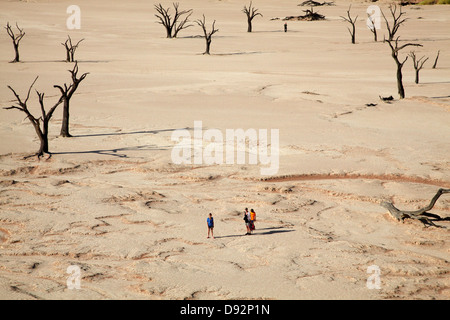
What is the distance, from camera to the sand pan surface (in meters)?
9.20

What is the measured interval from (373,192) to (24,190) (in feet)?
26.7

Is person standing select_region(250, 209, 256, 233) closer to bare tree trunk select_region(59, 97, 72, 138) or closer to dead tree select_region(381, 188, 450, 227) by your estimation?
dead tree select_region(381, 188, 450, 227)

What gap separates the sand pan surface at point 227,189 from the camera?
30.2 ft

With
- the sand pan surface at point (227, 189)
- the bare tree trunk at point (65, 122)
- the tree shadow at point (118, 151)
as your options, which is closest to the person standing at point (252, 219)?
the sand pan surface at point (227, 189)

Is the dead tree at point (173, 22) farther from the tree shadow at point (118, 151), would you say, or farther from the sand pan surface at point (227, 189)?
the tree shadow at point (118, 151)

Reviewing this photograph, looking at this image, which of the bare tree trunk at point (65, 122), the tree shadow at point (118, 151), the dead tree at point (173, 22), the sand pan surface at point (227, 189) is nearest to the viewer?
the sand pan surface at point (227, 189)

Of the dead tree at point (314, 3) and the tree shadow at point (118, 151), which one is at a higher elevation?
the dead tree at point (314, 3)

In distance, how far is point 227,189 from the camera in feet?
44.2

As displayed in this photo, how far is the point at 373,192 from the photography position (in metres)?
13.2

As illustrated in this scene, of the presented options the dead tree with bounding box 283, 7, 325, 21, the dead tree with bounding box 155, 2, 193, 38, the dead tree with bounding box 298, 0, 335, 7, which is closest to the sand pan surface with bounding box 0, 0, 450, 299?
the dead tree with bounding box 155, 2, 193, 38

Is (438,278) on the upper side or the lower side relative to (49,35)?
lower

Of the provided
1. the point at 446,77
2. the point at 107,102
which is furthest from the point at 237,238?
the point at 446,77

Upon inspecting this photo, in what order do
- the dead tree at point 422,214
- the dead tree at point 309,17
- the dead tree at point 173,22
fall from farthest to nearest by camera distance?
the dead tree at point 309,17 < the dead tree at point 173,22 < the dead tree at point 422,214

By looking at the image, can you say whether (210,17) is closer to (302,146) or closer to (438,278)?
(302,146)
